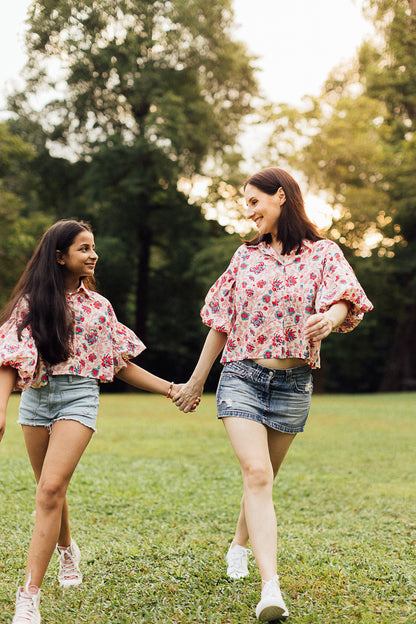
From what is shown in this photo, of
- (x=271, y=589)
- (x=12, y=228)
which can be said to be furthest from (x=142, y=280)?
(x=271, y=589)

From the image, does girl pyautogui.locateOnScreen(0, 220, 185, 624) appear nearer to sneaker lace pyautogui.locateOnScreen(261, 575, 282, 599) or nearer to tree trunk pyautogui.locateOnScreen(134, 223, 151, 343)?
sneaker lace pyautogui.locateOnScreen(261, 575, 282, 599)

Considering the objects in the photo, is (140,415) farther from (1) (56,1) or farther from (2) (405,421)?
(1) (56,1)

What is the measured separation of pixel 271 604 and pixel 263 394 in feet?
3.25

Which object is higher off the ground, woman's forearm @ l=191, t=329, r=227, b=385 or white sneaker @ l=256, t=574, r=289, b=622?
woman's forearm @ l=191, t=329, r=227, b=385

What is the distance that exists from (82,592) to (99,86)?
88.7 feet

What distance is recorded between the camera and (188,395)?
4.07 meters

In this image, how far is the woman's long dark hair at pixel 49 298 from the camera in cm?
327

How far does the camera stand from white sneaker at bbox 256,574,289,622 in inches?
117

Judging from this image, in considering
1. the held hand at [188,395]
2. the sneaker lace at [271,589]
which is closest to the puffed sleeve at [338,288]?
the held hand at [188,395]

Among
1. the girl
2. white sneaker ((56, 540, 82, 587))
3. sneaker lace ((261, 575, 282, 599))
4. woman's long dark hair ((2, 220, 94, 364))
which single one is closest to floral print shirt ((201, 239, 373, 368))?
the girl

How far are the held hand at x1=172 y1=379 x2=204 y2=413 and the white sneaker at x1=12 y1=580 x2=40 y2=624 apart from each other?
1.36 meters

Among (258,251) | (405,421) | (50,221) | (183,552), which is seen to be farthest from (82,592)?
(50,221)

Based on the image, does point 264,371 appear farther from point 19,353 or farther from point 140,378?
point 19,353

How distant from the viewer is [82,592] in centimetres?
365
